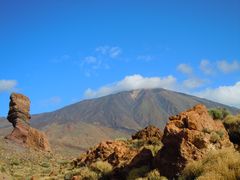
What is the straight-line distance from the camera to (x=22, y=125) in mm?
60125

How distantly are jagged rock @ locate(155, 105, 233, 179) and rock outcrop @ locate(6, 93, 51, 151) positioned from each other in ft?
144

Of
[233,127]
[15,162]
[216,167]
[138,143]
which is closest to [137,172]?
[216,167]

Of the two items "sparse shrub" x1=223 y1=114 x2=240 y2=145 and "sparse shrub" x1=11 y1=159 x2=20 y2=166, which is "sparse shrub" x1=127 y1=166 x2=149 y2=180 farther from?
"sparse shrub" x1=11 y1=159 x2=20 y2=166

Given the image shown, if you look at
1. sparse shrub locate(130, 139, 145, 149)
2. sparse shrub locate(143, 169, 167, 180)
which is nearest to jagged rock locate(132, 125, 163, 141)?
sparse shrub locate(130, 139, 145, 149)

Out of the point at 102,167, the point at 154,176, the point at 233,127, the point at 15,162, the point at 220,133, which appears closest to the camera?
the point at 154,176

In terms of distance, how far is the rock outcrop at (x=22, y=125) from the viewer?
58.8m

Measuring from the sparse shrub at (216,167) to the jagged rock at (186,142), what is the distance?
609 millimetres

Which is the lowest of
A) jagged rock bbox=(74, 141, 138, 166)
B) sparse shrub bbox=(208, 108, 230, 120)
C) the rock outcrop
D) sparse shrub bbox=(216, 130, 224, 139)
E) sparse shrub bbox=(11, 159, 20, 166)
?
sparse shrub bbox=(11, 159, 20, 166)

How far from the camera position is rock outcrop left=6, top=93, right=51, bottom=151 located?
58750mm

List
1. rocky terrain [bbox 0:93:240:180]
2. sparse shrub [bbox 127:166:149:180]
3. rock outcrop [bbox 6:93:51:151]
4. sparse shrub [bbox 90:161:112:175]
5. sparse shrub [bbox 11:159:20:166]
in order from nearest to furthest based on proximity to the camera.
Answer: rocky terrain [bbox 0:93:240:180] < sparse shrub [bbox 127:166:149:180] < sparse shrub [bbox 90:161:112:175] < sparse shrub [bbox 11:159:20:166] < rock outcrop [bbox 6:93:51:151]

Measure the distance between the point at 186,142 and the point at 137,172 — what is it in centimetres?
286

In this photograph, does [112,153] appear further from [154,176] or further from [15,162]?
[15,162]

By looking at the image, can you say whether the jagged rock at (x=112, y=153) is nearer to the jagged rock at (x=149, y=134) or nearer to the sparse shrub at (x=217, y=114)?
the jagged rock at (x=149, y=134)

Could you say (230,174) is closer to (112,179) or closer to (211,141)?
(211,141)
